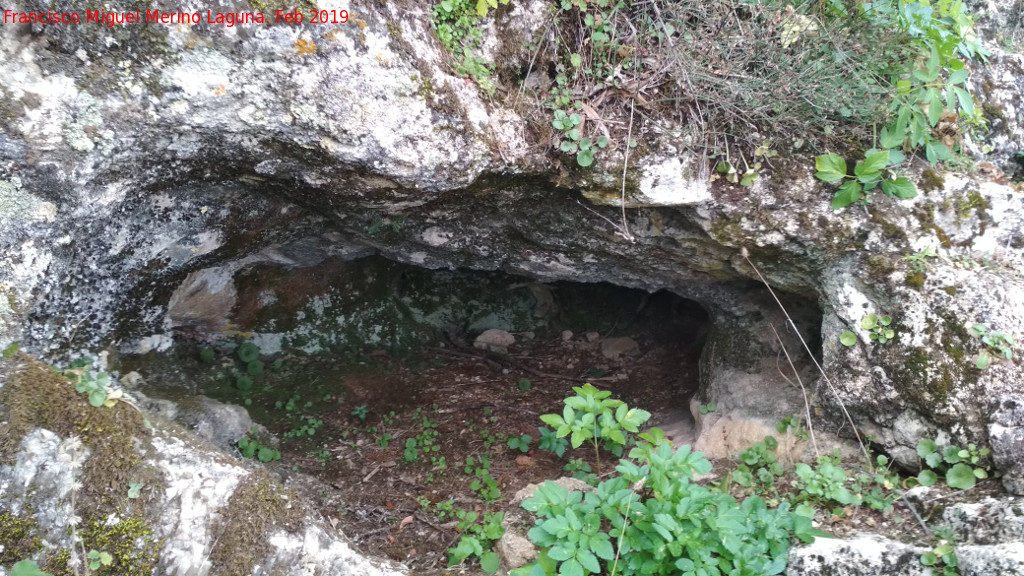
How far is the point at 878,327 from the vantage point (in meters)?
2.72

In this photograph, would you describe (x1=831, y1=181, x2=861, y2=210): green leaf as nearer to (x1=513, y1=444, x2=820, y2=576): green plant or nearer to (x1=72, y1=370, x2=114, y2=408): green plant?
(x1=513, y1=444, x2=820, y2=576): green plant

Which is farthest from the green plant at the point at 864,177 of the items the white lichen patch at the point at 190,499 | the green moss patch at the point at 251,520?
the white lichen patch at the point at 190,499

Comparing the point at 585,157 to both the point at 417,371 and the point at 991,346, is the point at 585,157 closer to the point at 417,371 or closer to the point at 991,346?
the point at 991,346

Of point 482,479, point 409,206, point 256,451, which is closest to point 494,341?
point 482,479

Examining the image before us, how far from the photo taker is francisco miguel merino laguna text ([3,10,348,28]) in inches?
78.2

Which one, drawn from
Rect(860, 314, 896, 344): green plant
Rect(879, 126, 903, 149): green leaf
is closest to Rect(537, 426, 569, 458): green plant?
Rect(860, 314, 896, 344): green plant

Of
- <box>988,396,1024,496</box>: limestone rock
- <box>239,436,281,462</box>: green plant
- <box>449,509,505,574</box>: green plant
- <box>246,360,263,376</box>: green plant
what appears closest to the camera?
<box>988,396,1024,496</box>: limestone rock

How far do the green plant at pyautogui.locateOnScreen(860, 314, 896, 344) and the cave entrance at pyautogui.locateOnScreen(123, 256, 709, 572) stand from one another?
1686mm

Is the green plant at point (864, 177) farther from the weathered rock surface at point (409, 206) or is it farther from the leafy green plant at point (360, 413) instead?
the leafy green plant at point (360, 413)

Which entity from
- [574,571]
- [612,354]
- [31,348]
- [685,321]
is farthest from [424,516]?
[685,321]

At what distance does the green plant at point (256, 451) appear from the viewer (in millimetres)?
3662

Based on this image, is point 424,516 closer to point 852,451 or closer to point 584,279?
point 584,279

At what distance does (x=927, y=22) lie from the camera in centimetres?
242

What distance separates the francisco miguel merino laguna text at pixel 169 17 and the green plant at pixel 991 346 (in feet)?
9.13
